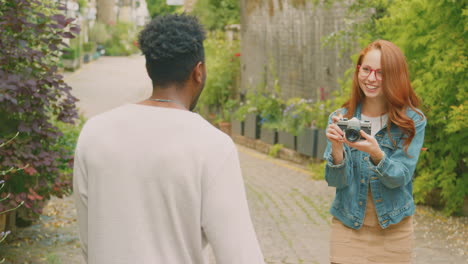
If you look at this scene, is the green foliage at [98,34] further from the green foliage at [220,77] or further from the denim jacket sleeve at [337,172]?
the denim jacket sleeve at [337,172]

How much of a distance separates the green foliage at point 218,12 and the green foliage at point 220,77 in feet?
3.41

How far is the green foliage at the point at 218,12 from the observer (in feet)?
62.2

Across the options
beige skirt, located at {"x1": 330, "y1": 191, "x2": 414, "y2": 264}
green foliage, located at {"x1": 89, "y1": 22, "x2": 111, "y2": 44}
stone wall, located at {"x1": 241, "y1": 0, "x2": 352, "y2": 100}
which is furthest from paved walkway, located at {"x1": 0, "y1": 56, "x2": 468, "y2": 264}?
green foliage, located at {"x1": 89, "y1": 22, "x2": 111, "y2": 44}

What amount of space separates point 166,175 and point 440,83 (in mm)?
5965

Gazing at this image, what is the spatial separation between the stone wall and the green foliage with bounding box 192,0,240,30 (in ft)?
6.49

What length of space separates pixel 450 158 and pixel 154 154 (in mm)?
6299

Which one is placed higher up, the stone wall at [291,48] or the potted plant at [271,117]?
the stone wall at [291,48]

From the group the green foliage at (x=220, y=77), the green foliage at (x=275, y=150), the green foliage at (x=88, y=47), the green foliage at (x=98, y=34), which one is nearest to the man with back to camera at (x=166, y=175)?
the green foliage at (x=275, y=150)

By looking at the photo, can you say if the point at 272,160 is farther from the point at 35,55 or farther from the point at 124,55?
the point at 124,55

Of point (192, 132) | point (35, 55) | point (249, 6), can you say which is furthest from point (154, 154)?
point (249, 6)

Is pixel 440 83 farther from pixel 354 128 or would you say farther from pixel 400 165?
pixel 354 128

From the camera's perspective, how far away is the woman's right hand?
3.26 m

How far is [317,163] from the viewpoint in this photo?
38.2 ft

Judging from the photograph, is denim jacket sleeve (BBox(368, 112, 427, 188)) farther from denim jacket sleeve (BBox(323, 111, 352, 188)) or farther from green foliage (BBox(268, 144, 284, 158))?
green foliage (BBox(268, 144, 284, 158))
